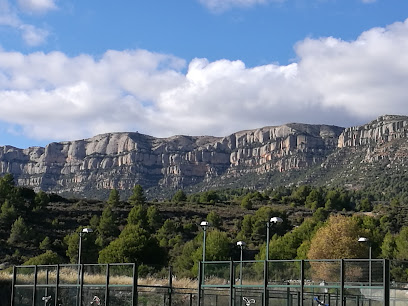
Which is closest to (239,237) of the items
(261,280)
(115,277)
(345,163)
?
(115,277)

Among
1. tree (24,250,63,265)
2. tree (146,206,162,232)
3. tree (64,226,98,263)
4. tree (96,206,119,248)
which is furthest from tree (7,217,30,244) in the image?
tree (146,206,162,232)

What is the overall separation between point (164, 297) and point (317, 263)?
7.00 m

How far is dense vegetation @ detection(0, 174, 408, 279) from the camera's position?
52.5 metres

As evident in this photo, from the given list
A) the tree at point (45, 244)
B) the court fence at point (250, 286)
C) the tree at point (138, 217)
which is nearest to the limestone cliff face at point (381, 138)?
the tree at point (138, 217)

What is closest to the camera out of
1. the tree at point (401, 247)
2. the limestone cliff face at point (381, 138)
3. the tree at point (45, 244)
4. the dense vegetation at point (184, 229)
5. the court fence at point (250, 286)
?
the court fence at point (250, 286)

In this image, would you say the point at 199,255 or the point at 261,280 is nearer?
the point at 261,280

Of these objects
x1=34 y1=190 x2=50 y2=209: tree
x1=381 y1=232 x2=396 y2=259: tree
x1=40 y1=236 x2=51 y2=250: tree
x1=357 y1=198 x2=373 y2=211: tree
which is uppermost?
x1=357 y1=198 x2=373 y2=211: tree

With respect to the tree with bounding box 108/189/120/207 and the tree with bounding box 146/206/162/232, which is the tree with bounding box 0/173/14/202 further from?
the tree with bounding box 146/206/162/232

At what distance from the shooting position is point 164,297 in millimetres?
23047

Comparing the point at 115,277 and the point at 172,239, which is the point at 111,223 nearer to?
the point at 172,239

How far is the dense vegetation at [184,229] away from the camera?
5247 cm

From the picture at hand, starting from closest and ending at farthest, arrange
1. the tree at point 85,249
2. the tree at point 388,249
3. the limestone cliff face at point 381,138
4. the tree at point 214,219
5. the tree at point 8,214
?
the tree at point 388,249, the tree at point 85,249, the tree at point 8,214, the tree at point 214,219, the limestone cliff face at point 381,138

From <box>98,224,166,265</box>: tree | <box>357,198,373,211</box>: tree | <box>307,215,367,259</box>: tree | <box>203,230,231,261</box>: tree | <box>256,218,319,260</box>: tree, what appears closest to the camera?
<box>307,215,367,259</box>: tree

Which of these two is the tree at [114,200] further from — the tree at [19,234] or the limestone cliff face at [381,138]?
the limestone cliff face at [381,138]
